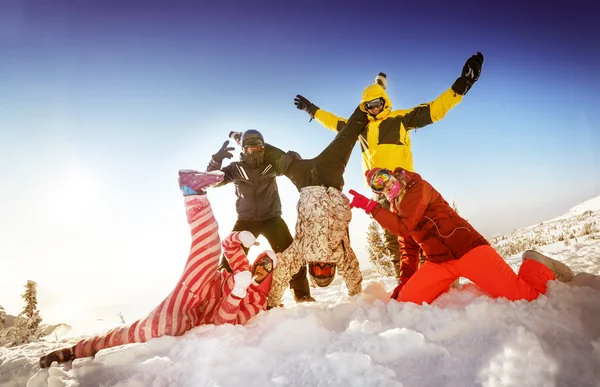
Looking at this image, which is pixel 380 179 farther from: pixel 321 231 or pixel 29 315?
pixel 29 315

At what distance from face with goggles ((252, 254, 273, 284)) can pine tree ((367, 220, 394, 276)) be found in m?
11.3

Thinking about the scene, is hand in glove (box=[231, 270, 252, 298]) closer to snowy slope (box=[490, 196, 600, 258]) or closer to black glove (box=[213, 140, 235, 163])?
black glove (box=[213, 140, 235, 163])

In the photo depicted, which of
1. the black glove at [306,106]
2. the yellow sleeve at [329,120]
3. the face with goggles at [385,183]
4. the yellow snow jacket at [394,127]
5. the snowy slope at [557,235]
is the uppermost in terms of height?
the black glove at [306,106]

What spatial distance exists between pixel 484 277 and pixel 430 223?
Answer: 707mm

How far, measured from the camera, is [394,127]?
4.35m

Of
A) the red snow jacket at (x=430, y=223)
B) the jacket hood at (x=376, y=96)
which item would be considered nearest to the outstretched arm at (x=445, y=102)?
the jacket hood at (x=376, y=96)

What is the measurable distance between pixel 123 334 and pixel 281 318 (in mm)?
1385

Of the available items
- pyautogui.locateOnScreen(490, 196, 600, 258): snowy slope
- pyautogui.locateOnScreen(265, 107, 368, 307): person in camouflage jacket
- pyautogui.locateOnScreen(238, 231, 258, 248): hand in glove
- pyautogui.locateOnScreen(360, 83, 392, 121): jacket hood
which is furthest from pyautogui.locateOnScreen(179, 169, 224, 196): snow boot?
pyautogui.locateOnScreen(490, 196, 600, 258): snowy slope

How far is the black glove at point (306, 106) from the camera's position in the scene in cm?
529

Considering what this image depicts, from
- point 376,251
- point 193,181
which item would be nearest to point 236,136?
point 193,181

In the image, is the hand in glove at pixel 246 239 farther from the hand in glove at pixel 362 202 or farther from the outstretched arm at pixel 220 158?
the outstretched arm at pixel 220 158

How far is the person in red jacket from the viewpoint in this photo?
9.15 feet

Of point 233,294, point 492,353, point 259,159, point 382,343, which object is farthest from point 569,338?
point 259,159

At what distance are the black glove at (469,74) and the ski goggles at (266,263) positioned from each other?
3.39 meters
